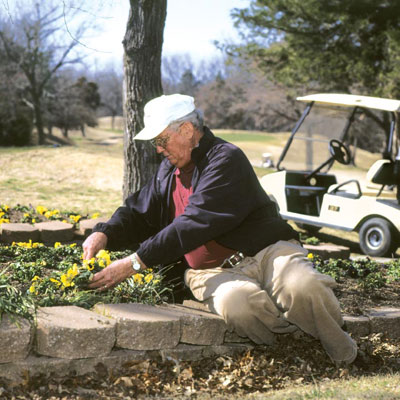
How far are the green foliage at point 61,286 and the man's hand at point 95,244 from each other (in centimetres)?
4

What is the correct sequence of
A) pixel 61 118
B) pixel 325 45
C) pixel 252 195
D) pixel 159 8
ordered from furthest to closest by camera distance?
pixel 61 118 → pixel 325 45 → pixel 159 8 → pixel 252 195

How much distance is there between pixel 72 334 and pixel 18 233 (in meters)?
2.28

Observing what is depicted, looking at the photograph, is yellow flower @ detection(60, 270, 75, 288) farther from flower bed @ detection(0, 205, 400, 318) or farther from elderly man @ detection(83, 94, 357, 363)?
elderly man @ detection(83, 94, 357, 363)

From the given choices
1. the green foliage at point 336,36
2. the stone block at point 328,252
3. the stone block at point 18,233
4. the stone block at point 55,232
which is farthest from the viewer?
the green foliage at point 336,36

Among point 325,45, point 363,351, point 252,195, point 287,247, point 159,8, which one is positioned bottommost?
point 363,351

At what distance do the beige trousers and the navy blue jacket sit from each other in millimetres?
122

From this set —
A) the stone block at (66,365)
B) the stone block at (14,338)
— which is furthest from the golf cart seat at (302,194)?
the stone block at (14,338)

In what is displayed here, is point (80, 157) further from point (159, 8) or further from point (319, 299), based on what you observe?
point (319, 299)

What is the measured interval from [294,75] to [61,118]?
2491cm

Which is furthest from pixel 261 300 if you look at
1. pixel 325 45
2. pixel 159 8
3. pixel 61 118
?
pixel 61 118

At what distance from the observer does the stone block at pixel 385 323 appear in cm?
357

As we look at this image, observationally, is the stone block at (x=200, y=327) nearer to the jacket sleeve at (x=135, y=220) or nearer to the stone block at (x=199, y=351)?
the stone block at (x=199, y=351)

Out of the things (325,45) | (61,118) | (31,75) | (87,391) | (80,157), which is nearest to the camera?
(87,391)

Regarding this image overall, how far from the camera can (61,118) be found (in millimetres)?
38312
